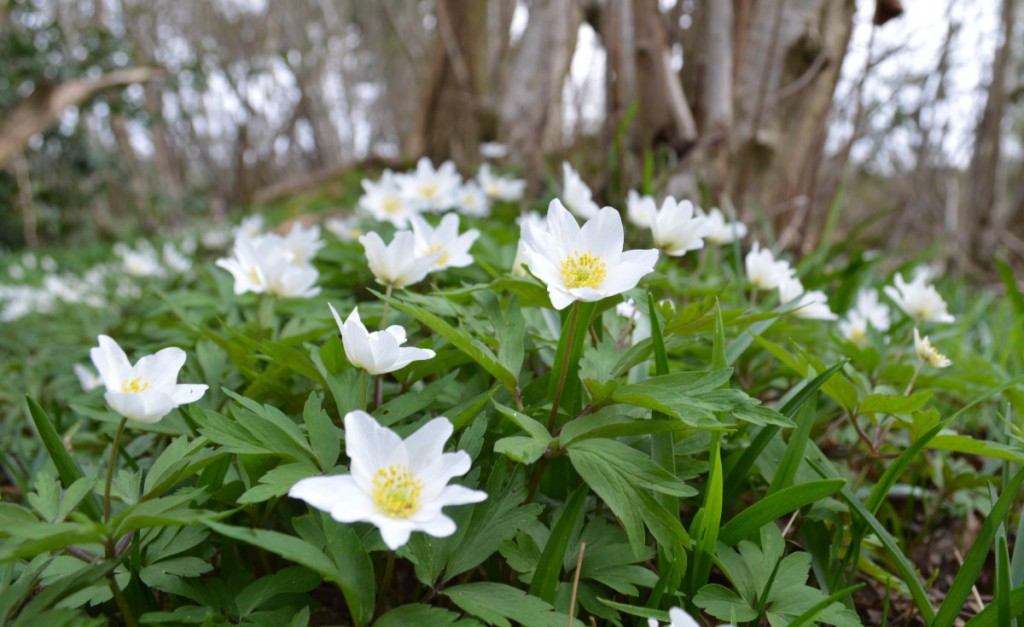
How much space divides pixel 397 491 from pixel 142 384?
18.9 inches

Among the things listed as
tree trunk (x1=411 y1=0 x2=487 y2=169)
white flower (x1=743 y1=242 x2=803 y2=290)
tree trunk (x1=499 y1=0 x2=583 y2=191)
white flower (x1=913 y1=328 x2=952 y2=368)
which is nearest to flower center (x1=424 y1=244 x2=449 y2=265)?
white flower (x1=743 y1=242 x2=803 y2=290)

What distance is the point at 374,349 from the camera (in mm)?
998

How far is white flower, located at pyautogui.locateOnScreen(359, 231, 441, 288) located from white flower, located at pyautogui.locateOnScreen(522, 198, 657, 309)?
0.99 ft

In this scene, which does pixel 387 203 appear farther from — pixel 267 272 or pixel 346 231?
pixel 267 272

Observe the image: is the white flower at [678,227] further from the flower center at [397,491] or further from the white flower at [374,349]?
the flower center at [397,491]

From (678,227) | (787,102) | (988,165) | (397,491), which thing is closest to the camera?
(397,491)

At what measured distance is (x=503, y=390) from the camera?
1282 mm

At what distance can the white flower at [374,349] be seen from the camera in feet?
3.23

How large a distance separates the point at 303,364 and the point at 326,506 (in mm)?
457

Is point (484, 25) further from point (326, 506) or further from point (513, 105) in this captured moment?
point (326, 506)

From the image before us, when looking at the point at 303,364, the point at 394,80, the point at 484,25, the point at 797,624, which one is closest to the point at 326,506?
the point at 303,364

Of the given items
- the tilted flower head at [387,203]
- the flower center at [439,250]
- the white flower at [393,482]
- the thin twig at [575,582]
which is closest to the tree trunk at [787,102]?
the tilted flower head at [387,203]

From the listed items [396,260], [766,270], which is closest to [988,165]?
[766,270]

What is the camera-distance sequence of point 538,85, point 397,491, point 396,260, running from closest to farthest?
point 397,491 → point 396,260 → point 538,85
